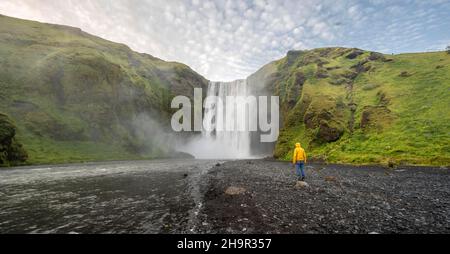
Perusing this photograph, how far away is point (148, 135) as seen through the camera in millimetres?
107000

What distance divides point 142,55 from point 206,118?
6763 centimetres

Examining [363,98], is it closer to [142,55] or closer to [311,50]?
[311,50]

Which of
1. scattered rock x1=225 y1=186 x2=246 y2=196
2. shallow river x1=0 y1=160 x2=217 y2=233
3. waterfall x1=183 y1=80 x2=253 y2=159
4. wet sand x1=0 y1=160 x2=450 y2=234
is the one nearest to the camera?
wet sand x1=0 y1=160 x2=450 y2=234

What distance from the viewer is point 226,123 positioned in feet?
379

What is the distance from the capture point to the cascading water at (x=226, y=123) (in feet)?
347

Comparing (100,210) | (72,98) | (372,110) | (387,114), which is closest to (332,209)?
(100,210)

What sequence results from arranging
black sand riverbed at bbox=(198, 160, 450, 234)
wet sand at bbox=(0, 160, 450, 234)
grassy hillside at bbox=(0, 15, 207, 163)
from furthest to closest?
grassy hillside at bbox=(0, 15, 207, 163), wet sand at bbox=(0, 160, 450, 234), black sand riverbed at bbox=(198, 160, 450, 234)

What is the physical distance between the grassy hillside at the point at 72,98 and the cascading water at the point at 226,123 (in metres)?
24.3

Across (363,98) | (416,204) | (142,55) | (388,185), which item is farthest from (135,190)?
(142,55)

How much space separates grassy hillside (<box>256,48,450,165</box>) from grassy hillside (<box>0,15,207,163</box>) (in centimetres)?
6361

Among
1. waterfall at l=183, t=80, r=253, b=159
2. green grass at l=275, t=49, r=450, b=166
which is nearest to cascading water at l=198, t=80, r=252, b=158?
waterfall at l=183, t=80, r=253, b=159

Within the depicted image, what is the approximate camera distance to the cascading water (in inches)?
4161

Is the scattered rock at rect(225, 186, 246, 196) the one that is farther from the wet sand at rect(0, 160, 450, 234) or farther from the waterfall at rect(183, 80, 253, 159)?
the waterfall at rect(183, 80, 253, 159)

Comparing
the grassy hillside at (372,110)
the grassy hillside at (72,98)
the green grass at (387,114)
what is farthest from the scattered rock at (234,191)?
the grassy hillside at (72,98)
